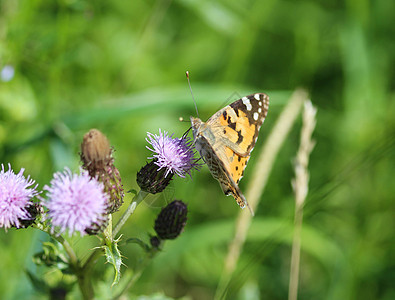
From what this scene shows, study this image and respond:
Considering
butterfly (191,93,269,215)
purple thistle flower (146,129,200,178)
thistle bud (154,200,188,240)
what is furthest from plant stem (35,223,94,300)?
butterfly (191,93,269,215)

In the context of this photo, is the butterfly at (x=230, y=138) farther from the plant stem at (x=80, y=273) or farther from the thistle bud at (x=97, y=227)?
the plant stem at (x=80, y=273)

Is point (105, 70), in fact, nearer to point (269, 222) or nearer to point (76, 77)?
point (76, 77)

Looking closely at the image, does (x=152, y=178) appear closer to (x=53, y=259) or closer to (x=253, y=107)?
(x=53, y=259)

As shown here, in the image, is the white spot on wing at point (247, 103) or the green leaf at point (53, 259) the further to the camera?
the white spot on wing at point (247, 103)

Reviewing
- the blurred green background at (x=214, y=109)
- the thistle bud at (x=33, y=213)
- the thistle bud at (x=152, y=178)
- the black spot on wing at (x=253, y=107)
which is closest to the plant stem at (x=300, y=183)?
the blurred green background at (x=214, y=109)

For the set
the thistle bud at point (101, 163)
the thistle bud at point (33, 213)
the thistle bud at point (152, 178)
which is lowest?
the thistle bud at point (33, 213)
